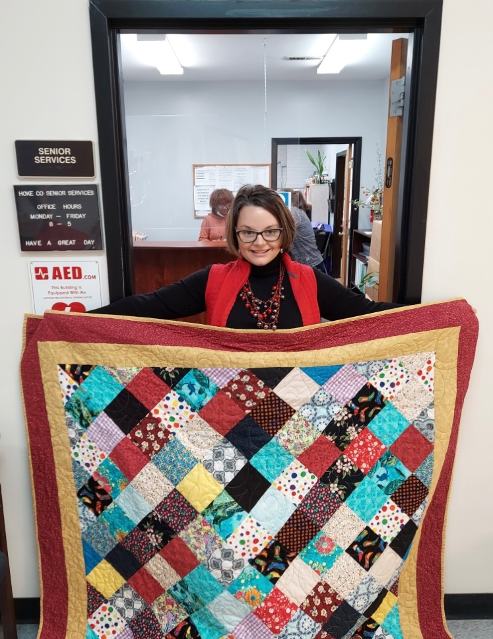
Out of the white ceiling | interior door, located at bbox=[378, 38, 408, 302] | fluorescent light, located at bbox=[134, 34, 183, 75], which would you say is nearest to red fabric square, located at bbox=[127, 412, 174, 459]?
interior door, located at bbox=[378, 38, 408, 302]

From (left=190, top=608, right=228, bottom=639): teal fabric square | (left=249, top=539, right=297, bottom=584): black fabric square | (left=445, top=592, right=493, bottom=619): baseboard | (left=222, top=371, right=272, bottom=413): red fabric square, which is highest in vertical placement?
(left=222, top=371, right=272, bottom=413): red fabric square

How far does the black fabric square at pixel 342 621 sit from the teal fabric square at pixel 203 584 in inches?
13.8

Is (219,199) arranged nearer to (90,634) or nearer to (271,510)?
(271,510)

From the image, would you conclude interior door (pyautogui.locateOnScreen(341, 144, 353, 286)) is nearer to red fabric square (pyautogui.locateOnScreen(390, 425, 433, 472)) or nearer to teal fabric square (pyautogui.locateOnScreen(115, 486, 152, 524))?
red fabric square (pyautogui.locateOnScreen(390, 425, 433, 472))

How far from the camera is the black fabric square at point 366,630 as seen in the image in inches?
60.2

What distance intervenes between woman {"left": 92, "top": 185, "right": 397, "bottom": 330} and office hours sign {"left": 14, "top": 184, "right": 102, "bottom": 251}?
0.24 metres

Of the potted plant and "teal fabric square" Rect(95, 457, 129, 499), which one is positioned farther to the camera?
the potted plant

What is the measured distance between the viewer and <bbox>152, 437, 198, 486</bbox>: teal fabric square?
4.74ft

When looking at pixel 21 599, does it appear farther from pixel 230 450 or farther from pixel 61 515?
pixel 230 450

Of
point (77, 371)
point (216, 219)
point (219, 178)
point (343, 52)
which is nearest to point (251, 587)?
point (77, 371)

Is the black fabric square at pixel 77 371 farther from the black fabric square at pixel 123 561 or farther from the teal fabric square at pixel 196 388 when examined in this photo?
the black fabric square at pixel 123 561

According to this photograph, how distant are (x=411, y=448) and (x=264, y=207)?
84 cm

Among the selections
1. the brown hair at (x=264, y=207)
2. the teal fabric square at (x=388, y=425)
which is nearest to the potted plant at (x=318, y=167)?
the brown hair at (x=264, y=207)

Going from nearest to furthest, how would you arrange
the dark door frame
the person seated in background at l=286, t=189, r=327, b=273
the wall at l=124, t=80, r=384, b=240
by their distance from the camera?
the dark door frame
the person seated in background at l=286, t=189, r=327, b=273
the wall at l=124, t=80, r=384, b=240
